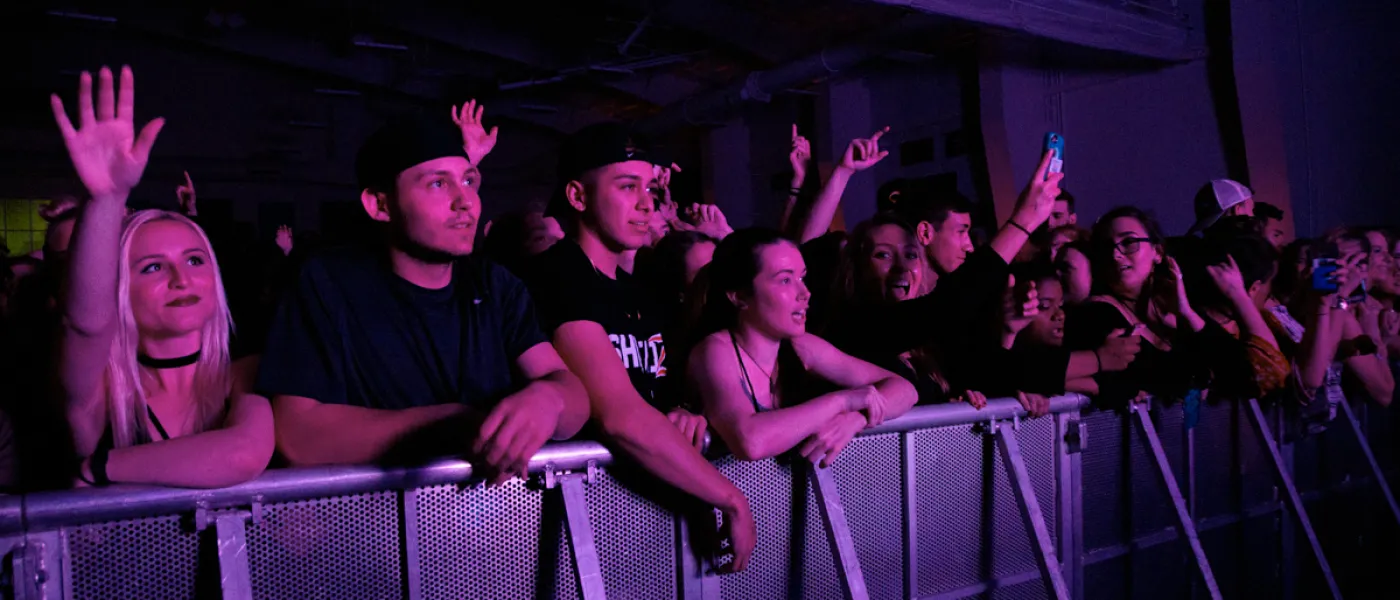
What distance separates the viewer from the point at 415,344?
2.03m

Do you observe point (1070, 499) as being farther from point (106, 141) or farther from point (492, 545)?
point (106, 141)

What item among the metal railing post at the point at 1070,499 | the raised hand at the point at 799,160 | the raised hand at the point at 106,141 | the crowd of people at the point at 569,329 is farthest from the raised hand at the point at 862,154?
the raised hand at the point at 106,141

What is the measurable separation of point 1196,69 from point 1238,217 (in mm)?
4480

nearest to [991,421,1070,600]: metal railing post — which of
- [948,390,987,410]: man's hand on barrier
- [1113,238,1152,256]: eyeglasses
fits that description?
[948,390,987,410]: man's hand on barrier

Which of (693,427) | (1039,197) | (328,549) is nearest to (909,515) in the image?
(693,427)

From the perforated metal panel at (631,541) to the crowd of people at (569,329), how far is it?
0.12 metres

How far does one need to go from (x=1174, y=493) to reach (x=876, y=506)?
1.33 m

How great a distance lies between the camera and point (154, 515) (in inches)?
63.5

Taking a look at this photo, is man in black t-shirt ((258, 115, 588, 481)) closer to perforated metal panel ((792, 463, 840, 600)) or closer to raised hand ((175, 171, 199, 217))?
perforated metal panel ((792, 463, 840, 600))

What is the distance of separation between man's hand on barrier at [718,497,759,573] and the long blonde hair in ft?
4.06

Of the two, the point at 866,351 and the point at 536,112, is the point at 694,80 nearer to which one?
the point at 536,112

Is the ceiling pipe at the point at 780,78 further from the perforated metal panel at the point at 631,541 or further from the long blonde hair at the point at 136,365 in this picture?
the long blonde hair at the point at 136,365

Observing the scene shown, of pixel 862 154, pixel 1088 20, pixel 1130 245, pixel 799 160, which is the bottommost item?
pixel 1130 245

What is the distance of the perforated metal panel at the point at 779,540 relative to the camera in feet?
7.57
